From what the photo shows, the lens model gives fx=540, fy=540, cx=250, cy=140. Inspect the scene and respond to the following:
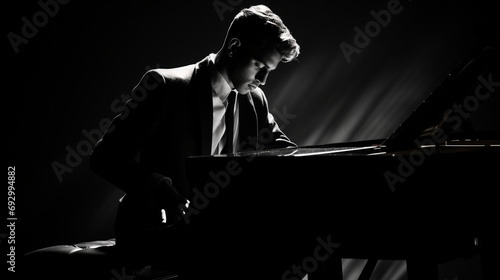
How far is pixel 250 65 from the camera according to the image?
6.40 ft

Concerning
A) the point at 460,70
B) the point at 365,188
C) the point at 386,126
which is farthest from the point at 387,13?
the point at 365,188

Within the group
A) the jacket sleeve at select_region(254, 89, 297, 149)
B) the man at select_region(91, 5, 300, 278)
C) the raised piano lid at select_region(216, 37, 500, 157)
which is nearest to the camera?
the raised piano lid at select_region(216, 37, 500, 157)

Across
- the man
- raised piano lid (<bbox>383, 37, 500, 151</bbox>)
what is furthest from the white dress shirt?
raised piano lid (<bbox>383, 37, 500, 151</bbox>)

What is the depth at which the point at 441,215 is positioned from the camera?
1.26m

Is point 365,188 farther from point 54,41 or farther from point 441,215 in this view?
point 54,41

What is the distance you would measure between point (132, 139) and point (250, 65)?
50cm

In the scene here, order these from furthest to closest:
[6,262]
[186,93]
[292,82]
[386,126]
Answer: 1. [386,126]
2. [292,82]
3. [6,262]
4. [186,93]

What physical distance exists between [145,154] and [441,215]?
3.64 ft

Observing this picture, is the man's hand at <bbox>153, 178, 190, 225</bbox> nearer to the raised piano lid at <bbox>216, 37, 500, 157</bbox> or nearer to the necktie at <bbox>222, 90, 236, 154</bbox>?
the raised piano lid at <bbox>216, 37, 500, 157</bbox>

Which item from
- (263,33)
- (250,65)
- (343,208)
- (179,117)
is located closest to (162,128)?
(179,117)

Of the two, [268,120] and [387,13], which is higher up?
[387,13]

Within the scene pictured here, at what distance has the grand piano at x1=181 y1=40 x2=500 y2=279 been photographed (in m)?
1.27

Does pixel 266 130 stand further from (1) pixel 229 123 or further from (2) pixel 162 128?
(2) pixel 162 128

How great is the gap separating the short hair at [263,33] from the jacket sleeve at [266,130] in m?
0.36
